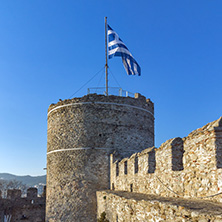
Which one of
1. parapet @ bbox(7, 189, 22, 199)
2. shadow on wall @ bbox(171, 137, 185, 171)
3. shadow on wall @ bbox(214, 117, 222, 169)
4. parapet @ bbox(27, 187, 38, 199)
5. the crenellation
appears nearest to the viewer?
shadow on wall @ bbox(214, 117, 222, 169)

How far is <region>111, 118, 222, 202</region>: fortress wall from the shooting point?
4674mm

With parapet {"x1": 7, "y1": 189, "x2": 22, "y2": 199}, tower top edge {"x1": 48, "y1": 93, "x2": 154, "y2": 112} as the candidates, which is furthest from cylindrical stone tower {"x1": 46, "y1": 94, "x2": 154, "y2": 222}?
parapet {"x1": 7, "y1": 189, "x2": 22, "y2": 199}

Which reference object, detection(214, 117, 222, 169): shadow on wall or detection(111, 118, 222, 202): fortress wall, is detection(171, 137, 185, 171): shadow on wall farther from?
detection(214, 117, 222, 169): shadow on wall

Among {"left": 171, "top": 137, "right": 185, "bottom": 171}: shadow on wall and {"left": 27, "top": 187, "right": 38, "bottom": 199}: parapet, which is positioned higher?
{"left": 171, "top": 137, "right": 185, "bottom": 171}: shadow on wall

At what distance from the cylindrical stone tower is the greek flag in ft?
7.00

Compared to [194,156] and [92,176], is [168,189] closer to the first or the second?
[194,156]

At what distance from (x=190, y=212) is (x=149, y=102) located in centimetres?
1113

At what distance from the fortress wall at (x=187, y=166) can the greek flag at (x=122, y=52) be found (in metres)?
8.21

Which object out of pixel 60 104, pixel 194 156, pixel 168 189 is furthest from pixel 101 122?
pixel 194 156

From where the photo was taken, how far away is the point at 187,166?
5.46 m

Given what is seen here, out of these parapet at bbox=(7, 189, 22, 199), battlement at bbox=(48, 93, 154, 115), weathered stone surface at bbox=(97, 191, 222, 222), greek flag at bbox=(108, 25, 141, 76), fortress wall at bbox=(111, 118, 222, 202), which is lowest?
parapet at bbox=(7, 189, 22, 199)

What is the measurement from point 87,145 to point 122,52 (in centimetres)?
552

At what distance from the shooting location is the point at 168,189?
616cm

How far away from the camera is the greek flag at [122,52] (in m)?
15.3
